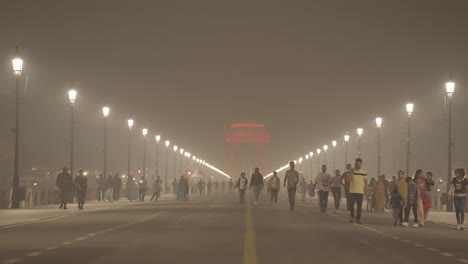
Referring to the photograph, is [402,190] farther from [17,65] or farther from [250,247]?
[17,65]

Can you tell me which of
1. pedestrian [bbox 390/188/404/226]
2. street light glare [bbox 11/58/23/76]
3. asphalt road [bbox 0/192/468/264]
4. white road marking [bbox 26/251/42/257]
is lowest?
white road marking [bbox 26/251/42/257]

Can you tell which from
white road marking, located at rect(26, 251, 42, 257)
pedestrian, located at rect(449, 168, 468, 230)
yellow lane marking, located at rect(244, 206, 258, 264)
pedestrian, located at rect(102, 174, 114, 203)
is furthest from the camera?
pedestrian, located at rect(102, 174, 114, 203)

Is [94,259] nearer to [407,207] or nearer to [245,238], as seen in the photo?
[245,238]

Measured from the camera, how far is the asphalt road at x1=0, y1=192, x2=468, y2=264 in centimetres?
2062

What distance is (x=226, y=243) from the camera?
24.8 m

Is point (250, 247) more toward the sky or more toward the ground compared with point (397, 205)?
more toward the ground

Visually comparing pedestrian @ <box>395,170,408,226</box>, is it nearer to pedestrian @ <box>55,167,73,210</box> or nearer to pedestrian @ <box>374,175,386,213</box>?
pedestrian @ <box>374,175,386,213</box>

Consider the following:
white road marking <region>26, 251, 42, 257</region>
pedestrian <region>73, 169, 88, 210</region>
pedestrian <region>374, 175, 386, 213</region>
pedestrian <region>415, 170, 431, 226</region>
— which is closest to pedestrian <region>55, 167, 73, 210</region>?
pedestrian <region>73, 169, 88, 210</region>

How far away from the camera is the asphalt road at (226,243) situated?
67.7 feet

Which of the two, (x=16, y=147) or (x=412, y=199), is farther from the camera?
(x=16, y=147)

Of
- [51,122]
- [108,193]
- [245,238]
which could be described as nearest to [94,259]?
[245,238]

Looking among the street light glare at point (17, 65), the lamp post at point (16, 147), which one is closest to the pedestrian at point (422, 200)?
the lamp post at point (16, 147)

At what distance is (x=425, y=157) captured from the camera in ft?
450

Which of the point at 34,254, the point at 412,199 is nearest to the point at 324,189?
the point at 412,199
